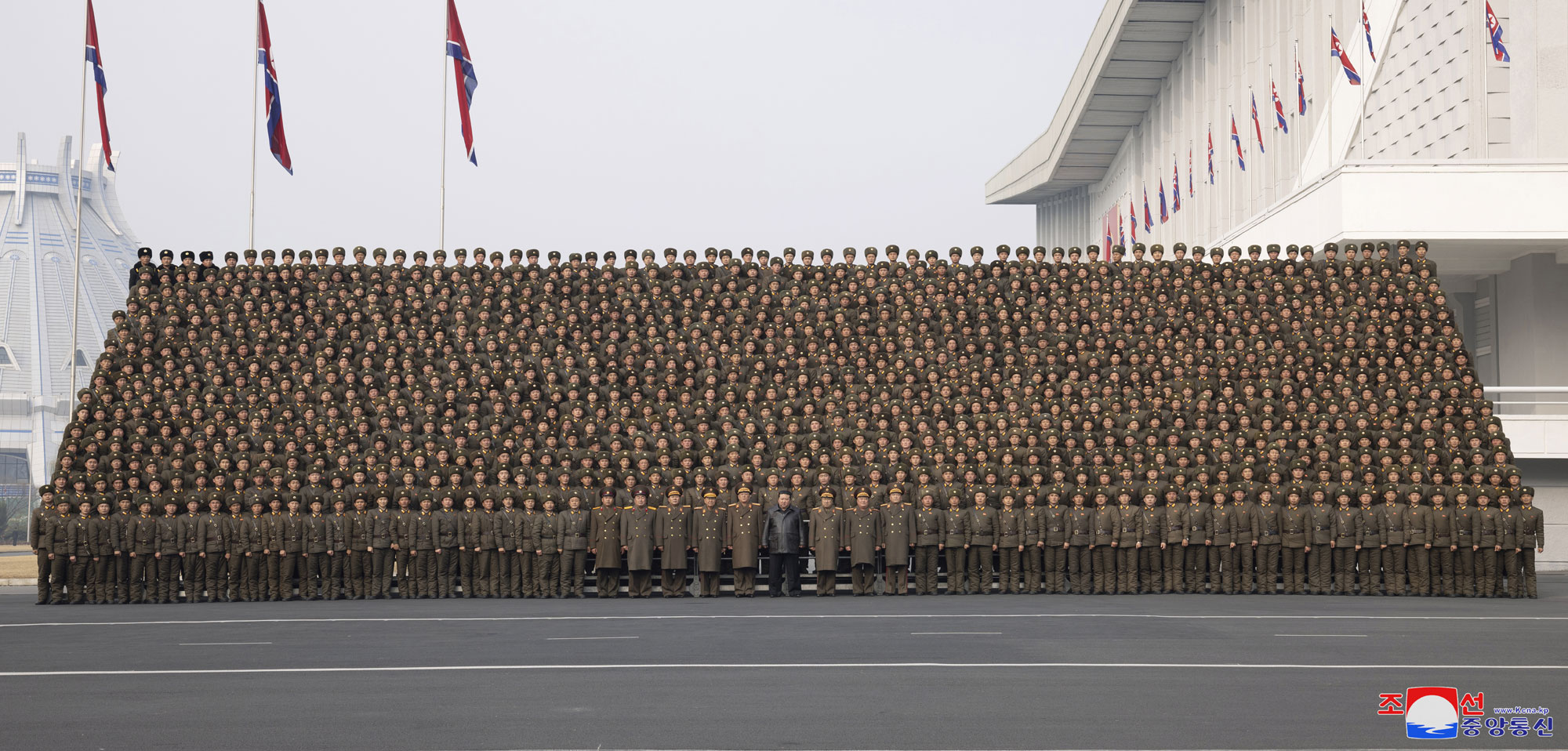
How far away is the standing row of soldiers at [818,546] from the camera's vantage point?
1686cm

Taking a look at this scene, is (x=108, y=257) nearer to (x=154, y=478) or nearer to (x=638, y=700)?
(x=154, y=478)

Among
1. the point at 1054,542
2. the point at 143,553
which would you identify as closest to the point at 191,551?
the point at 143,553

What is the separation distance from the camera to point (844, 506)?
1725 centimetres

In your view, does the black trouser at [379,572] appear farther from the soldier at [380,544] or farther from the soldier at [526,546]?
the soldier at [526,546]

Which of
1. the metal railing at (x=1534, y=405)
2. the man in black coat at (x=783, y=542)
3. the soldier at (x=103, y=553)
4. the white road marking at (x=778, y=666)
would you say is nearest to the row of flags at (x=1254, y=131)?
the metal railing at (x=1534, y=405)

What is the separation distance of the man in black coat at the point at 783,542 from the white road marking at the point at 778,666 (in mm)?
6250

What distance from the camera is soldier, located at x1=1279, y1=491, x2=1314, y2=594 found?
664 inches

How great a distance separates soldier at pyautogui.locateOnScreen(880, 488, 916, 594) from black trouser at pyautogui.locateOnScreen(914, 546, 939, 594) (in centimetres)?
14

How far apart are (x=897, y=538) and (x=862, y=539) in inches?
15.7

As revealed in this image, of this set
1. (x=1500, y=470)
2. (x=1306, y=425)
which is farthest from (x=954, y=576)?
(x=1500, y=470)

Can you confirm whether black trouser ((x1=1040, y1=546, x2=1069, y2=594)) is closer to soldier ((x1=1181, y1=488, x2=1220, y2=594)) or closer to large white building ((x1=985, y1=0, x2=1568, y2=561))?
soldier ((x1=1181, y1=488, x2=1220, y2=594))

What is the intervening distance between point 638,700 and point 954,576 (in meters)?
8.53

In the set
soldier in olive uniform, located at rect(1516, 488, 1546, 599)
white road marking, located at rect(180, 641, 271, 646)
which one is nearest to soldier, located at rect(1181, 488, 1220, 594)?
soldier in olive uniform, located at rect(1516, 488, 1546, 599)

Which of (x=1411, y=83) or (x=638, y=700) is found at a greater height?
(x=1411, y=83)
